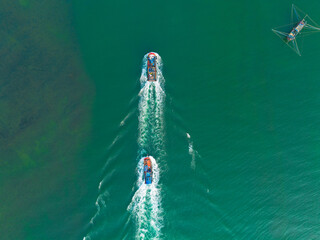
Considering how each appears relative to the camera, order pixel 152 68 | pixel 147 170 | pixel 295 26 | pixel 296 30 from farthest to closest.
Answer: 1. pixel 295 26
2. pixel 296 30
3. pixel 152 68
4. pixel 147 170

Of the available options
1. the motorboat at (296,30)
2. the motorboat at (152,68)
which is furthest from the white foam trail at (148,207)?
the motorboat at (296,30)

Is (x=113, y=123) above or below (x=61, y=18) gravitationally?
below

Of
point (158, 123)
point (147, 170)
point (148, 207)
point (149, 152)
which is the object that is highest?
point (158, 123)

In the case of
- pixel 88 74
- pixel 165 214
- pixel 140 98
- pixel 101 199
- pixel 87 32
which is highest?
pixel 87 32

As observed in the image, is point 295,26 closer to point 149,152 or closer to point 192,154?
point 192,154

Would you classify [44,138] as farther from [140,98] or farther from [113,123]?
[140,98]

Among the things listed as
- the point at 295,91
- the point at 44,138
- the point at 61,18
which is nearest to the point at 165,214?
the point at 44,138

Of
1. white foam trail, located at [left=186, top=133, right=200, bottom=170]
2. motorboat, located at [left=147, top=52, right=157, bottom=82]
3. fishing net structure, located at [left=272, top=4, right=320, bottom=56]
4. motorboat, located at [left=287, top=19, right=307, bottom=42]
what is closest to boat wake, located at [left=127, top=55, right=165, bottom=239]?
motorboat, located at [left=147, top=52, right=157, bottom=82]

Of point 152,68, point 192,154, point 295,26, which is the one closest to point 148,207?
point 192,154
